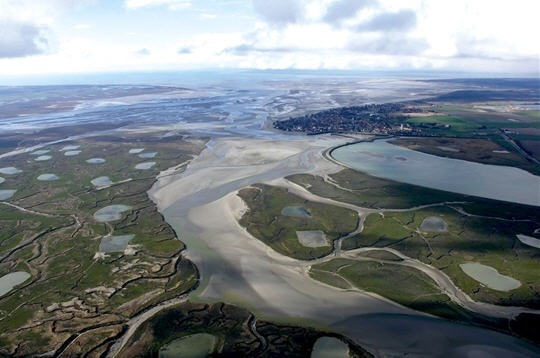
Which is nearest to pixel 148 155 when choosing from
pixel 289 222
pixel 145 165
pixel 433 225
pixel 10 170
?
pixel 145 165

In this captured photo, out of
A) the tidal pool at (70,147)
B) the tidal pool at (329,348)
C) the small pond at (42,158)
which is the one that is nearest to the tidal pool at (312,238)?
the tidal pool at (329,348)

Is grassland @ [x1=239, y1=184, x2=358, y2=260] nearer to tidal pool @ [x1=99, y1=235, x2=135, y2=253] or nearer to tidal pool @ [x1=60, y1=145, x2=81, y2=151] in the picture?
tidal pool @ [x1=99, y1=235, x2=135, y2=253]

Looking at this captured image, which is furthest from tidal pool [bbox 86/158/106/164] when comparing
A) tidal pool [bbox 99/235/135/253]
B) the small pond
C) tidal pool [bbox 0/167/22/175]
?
tidal pool [bbox 99/235/135/253]

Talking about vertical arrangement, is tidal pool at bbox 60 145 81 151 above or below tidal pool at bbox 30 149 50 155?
above

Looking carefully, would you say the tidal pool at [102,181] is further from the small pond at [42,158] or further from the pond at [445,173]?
the pond at [445,173]

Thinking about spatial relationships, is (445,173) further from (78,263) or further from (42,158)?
(42,158)

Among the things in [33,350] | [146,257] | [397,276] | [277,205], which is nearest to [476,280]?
[397,276]

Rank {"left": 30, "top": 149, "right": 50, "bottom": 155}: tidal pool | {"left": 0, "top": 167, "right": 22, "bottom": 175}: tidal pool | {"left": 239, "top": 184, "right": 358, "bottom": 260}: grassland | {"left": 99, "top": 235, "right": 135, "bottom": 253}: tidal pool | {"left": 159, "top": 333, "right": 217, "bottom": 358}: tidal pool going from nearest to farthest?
{"left": 159, "top": 333, "right": 217, "bottom": 358}: tidal pool → {"left": 239, "top": 184, "right": 358, "bottom": 260}: grassland → {"left": 99, "top": 235, "right": 135, "bottom": 253}: tidal pool → {"left": 0, "top": 167, "right": 22, "bottom": 175}: tidal pool → {"left": 30, "top": 149, "right": 50, "bottom": 155}: tidal pool
